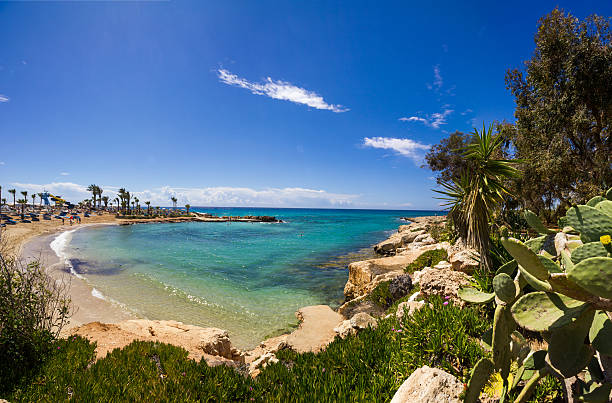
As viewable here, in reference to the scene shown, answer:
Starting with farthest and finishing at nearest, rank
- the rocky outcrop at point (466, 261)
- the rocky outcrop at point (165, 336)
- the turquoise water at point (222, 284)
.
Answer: the turquoise water at point (222, 284) → the rocky outcrop at point (165, 336) → the rocky outcrop at point (466, 261)

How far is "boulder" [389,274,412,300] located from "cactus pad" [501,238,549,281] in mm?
8142

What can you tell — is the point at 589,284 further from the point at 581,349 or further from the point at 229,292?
the point at 229,292

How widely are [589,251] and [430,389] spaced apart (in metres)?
2.24

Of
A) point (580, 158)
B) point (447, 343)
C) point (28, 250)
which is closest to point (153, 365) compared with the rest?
point (447, 343)

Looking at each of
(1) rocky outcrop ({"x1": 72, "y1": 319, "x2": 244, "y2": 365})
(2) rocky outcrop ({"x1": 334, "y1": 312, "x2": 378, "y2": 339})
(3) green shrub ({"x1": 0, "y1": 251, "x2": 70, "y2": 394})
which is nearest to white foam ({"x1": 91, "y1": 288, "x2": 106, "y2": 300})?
(1) rocky outcrop ({"x1": 72, "y1": 319, "x2": 244, "y2": 365})

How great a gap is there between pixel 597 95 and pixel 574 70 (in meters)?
1.56

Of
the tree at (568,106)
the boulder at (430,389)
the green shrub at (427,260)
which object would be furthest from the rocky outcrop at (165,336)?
the tree at (568,106)

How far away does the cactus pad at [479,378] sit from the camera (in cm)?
229

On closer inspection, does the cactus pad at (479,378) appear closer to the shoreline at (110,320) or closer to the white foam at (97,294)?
the shoreline at (110,320)

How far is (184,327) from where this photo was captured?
8.79 m

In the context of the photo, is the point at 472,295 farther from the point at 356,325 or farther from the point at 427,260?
the point at 427,260

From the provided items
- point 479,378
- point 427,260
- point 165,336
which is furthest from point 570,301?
point 427,260

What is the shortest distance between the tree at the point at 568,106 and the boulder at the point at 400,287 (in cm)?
741

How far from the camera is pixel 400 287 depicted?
9.15 m
